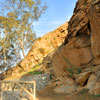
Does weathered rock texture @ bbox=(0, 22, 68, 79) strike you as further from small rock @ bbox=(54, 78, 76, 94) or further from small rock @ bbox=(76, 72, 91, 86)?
small rock @ bbox=(76, 72, 91, 86)

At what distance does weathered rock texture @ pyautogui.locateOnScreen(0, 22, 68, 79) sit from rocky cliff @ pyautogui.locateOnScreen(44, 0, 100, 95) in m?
16.2

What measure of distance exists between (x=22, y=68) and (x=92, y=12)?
75.2ft

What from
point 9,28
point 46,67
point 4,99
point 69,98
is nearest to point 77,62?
point 69,98

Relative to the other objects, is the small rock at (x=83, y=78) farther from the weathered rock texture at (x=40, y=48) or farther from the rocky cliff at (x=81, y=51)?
the weathered rock texture at (x=40, y=48)

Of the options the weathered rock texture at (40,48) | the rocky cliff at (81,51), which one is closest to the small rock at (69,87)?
the rocky cliff at (81,51)

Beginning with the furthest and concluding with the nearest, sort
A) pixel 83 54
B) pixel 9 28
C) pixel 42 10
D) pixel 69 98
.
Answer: pixel 42 10 → pixel 9 28 → pixel 83 54 → pixel 69 98

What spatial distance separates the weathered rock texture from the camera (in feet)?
95.7

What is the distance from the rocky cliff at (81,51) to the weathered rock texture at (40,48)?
16241mm

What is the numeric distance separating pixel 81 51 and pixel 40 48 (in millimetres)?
19994

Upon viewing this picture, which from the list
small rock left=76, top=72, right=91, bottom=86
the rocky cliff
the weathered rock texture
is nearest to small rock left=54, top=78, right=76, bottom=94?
the rocky cliff

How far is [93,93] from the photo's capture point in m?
7.19

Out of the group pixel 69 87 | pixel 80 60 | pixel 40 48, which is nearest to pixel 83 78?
pixel 69 87

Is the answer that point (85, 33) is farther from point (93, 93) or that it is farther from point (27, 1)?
point (27, 1)

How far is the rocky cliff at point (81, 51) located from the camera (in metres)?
8.91
